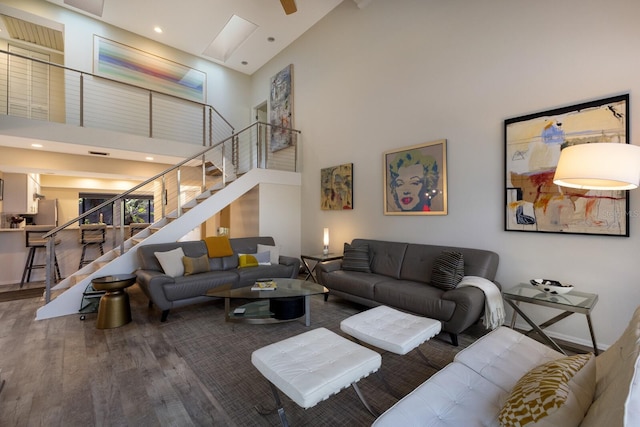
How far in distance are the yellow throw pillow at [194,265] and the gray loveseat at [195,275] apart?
9cm

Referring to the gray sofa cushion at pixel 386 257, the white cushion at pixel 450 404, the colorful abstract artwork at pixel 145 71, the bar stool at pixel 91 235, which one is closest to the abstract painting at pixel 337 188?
the gray sofa cushion at pixel 386 257

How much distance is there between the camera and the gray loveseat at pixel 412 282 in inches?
109

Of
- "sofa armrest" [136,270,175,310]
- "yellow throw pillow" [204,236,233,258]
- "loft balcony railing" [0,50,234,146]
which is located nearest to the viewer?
"sofa armrest" [136,270,175,310]

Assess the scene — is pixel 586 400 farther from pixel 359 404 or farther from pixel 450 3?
pixel 450 3

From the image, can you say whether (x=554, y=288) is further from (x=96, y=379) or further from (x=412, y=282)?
(x=96, y=379)

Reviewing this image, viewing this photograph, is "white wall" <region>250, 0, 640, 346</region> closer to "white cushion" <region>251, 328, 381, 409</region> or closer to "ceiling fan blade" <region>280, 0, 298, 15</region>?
"ceiling fan blade" <region>280, 0, 298, 15</region>

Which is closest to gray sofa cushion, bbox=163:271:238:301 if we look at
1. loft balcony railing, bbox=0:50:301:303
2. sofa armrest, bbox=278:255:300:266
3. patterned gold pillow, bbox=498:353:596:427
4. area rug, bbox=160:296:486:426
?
area rug, bbox=160:296:486:426

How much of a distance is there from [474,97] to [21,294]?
294 inches

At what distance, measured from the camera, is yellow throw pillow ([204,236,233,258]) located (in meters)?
4.47

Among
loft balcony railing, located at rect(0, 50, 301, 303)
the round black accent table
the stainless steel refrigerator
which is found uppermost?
loft balcony railing, located at rect(0, 50, 301, 303)

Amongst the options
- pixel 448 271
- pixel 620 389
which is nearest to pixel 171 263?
pixel 448 271

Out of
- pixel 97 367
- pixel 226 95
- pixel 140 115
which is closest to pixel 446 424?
pixel 97 367

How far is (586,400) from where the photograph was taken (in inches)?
41.3

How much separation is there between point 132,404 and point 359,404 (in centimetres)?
160
